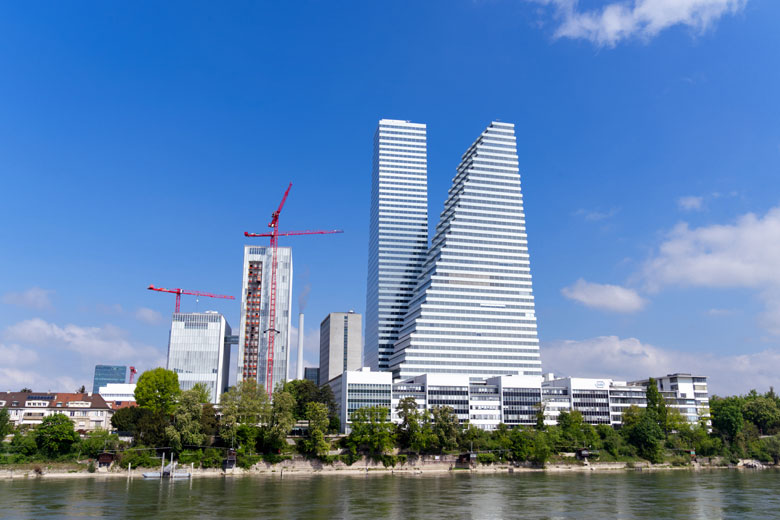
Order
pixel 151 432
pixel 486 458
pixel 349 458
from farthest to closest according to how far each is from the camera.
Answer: pixel 486 458 → pixel 349 458 → pixel 151 432

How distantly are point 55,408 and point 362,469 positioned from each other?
85.1 metres

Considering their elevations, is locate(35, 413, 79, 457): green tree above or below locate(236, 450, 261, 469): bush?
above

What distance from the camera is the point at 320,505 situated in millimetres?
77688

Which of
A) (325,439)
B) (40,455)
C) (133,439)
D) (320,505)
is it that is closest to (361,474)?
(325,439)

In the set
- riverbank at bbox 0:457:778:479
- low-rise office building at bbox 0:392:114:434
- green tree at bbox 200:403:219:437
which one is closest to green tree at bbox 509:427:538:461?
riverbank at bbox 0:457:778:479

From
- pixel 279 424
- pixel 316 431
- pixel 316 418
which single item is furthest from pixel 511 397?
pixel 279 424

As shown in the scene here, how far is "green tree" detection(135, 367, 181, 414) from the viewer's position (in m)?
153

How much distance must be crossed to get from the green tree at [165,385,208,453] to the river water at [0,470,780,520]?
10.9 metres

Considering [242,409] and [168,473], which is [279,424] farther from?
[168,473]

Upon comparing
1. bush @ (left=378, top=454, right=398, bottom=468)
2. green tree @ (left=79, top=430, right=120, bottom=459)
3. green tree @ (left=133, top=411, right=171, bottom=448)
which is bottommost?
bush @ (left=378, top=454, right=398, bottom=468)

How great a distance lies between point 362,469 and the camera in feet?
458

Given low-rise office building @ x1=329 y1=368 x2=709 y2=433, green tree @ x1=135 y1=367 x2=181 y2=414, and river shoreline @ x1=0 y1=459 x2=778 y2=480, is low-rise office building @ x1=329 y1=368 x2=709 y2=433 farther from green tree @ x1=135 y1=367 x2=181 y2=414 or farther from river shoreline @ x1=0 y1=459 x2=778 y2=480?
green tree @ x1=135 y1=367 x2=181 y2=414

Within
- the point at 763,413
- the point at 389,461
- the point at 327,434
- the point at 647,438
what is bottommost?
the point at 389,461

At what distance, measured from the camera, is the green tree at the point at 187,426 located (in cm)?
12800
